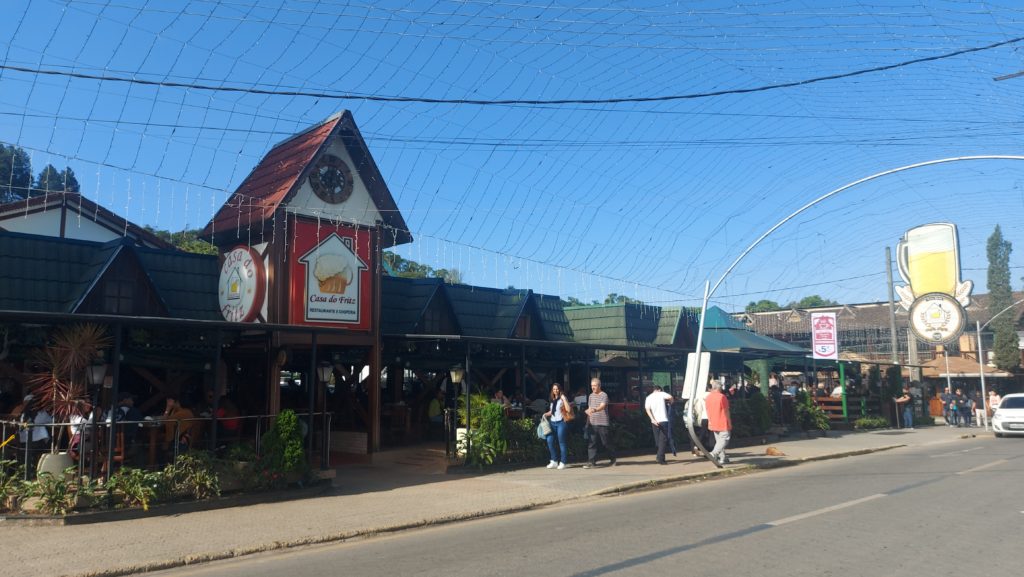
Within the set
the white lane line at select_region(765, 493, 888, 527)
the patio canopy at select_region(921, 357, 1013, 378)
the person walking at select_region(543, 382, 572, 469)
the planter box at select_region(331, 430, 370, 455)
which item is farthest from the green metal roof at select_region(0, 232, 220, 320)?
the patio canopy at select_region(921, 357, 1013, 378)

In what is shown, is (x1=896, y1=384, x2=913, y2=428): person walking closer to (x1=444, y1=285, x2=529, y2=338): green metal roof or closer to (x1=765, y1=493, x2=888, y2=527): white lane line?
(x1=444, y1=285, x2=529, y2=338): green metal roof

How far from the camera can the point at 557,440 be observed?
16266mm

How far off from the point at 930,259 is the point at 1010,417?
1069cm

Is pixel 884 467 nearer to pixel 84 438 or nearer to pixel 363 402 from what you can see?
pixel 363 402

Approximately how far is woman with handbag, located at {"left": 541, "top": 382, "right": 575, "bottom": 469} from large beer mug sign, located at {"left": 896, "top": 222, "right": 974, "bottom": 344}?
2351 centimetres

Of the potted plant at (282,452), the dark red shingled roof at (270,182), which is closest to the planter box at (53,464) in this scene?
the potted plant at (282,452)

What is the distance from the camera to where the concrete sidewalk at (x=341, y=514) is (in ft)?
27.5

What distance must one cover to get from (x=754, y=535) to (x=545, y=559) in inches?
103

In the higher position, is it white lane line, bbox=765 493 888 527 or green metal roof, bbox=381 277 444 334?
green metal roof, bbox=381 277 444 334

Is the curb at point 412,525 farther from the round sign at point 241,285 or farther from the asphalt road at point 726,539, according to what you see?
the round sign at point 241,285

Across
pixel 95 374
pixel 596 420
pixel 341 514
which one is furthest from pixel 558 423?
pixel 95 374

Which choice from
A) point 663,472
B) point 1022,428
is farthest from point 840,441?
point 663,472

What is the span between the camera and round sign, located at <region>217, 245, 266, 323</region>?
16.1 meters

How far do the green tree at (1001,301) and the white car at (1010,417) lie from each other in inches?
902
